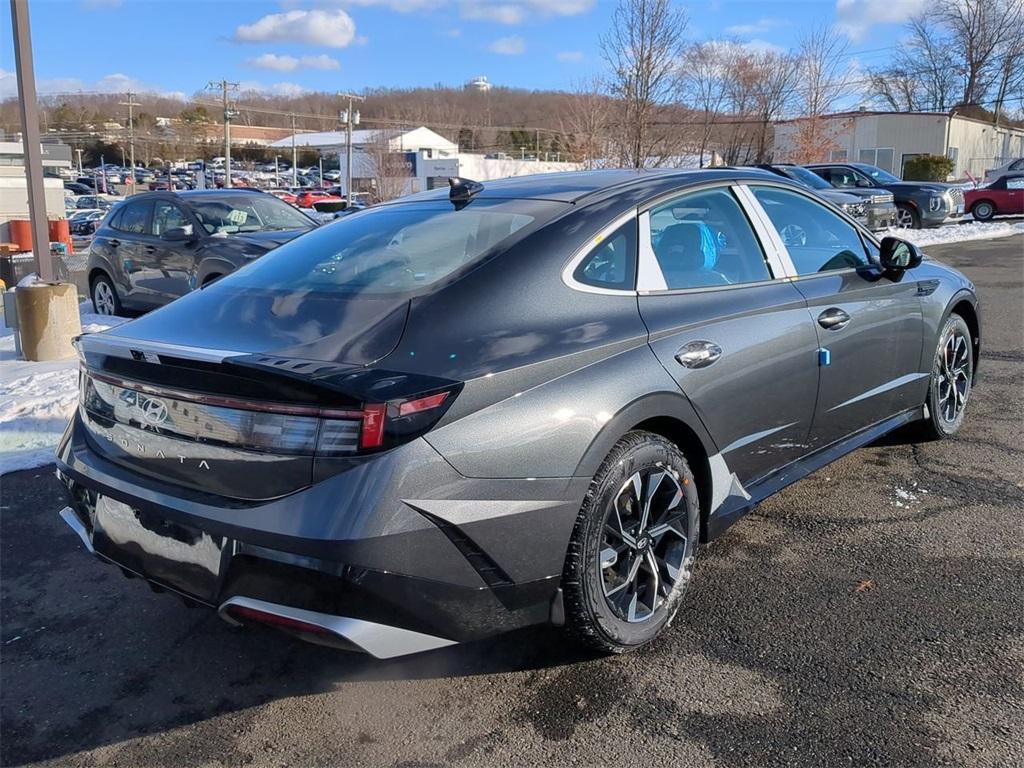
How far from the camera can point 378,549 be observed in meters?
2.21

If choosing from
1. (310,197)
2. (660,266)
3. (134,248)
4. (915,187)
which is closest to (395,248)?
(660,266)

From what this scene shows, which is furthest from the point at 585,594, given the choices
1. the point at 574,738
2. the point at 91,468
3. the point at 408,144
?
the point at 408,144

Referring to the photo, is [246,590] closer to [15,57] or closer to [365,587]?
[365,587]

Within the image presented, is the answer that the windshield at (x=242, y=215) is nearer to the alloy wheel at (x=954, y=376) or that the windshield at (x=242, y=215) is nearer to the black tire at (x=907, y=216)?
the alloy wheel at (x=954, y=376)

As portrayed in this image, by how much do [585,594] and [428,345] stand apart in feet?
2.98

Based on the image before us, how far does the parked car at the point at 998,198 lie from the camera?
991 inches

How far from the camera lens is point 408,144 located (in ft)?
302

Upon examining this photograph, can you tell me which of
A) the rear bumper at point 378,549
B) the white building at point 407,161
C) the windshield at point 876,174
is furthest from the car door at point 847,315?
the windshield at point 876,174

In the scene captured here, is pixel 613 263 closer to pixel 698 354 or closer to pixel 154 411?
pixel 698 354

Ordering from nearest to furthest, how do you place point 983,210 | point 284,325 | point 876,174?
point 284,325 → point 876,174 → point 983,210

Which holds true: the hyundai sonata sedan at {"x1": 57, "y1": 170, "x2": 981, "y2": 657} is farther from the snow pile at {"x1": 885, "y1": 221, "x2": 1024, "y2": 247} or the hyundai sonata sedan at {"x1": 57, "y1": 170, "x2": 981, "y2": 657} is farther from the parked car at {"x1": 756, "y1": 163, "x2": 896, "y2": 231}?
the snow pile at {"x1": 885, "y1": 221, "x2": 1024, "y2": 247}

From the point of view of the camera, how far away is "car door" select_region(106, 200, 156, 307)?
9828 mm

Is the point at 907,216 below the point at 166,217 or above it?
above

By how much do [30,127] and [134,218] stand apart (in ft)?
9.89
